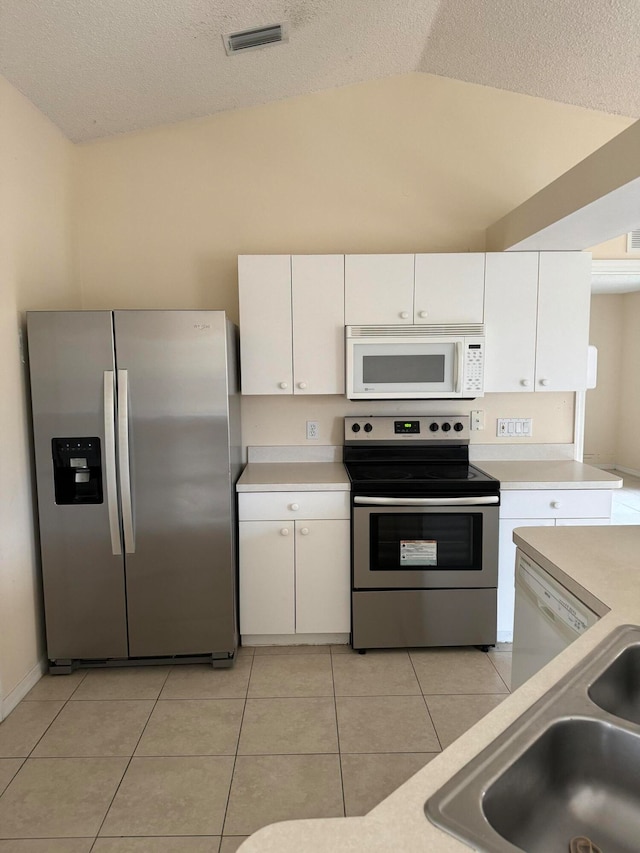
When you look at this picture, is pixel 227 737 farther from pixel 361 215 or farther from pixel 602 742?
pixel 361 215

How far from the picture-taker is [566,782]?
97 cm

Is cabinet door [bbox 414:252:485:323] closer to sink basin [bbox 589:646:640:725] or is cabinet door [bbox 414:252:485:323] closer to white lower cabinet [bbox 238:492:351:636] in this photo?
white lower cabinet [bbox 238:492:351:636]

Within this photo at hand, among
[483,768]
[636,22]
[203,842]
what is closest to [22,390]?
[203,842]

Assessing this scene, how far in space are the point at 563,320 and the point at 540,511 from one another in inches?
41.1

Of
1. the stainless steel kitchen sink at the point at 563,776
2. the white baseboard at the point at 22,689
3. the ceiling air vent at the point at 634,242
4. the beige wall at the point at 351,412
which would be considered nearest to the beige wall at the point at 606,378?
the ceiling air vent at the point at 634,242

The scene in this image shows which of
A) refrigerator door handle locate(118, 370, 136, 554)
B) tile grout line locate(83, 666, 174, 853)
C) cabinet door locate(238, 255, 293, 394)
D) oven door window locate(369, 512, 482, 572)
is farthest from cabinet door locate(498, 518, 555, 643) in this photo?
refrigerator door handle locate(118, 370, 136, 554)

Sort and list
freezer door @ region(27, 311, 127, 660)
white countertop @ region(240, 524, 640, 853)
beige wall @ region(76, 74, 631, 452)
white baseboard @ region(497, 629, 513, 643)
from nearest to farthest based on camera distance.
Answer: white countertop @ region(240, 524, 640, 853) < freezer door @ region(27, 311, 127, 660) < white baseboard @ region(497, 629, 513, 643) < beige wall @ region(76, 74, 631, 452)

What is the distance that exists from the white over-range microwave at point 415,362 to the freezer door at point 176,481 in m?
0.75

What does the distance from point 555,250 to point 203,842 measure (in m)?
3.04

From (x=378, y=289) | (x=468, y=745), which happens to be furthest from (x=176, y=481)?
(x=468, y=745)

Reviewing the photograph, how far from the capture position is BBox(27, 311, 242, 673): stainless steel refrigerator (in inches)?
103

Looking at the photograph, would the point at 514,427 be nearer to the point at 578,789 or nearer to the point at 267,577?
the point at 267,577

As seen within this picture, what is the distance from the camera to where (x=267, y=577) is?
2.94 metres

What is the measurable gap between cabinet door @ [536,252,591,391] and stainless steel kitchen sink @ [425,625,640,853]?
7.71 feet
